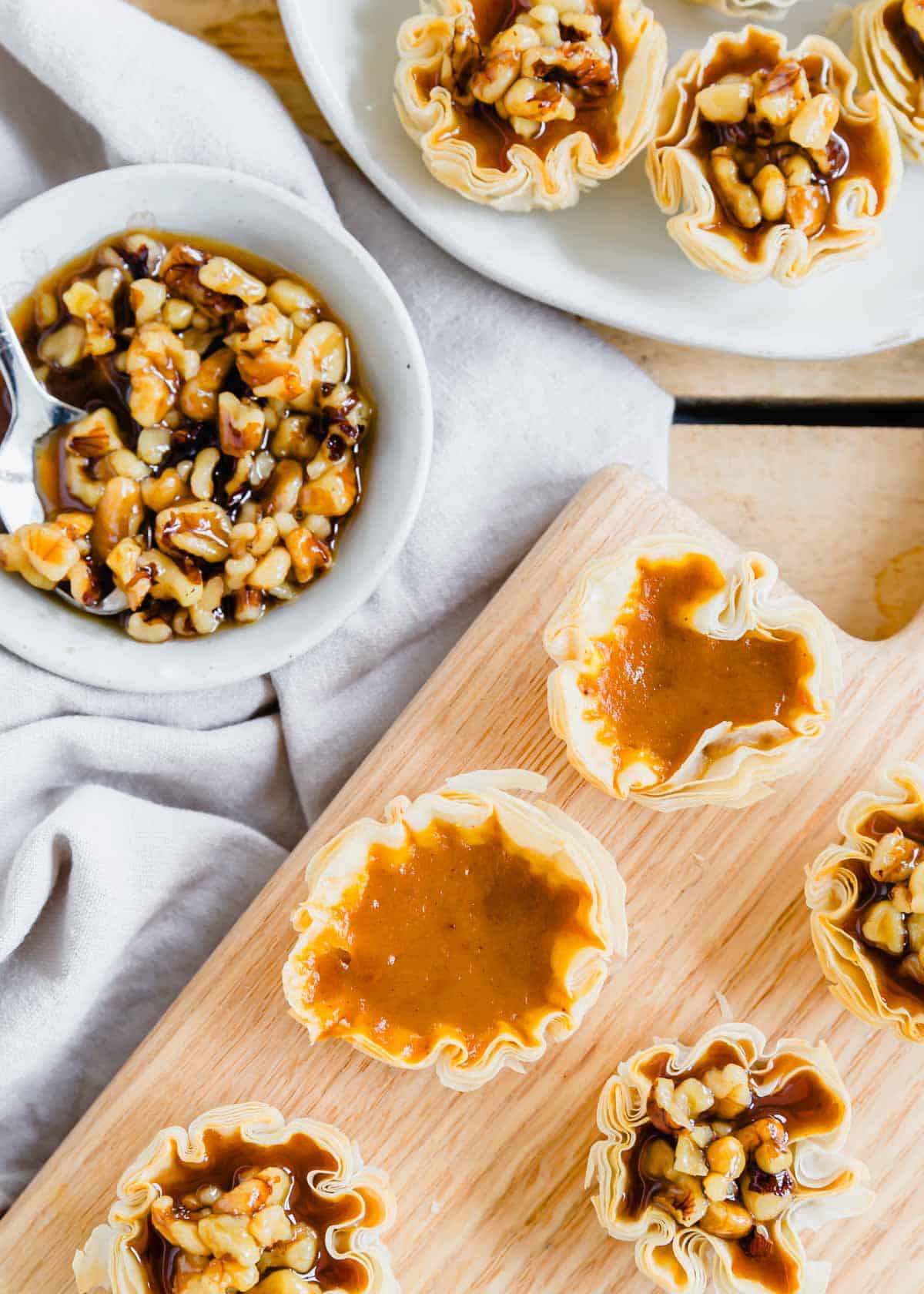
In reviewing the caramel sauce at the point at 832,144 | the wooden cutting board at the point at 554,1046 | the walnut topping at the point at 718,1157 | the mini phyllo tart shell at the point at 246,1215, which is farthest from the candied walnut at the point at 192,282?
the walnut topping at the point at 718,1157

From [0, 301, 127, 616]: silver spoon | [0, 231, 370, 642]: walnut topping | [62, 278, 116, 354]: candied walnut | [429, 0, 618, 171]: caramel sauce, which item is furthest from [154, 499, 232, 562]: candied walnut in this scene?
[429, 0, 618, 171]: caramel sauce

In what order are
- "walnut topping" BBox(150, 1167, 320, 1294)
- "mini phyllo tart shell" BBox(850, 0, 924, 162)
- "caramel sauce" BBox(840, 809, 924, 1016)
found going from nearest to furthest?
"walnut topping" BBox(150, 1167, 320, 1294) < "caramel sauce" BBox(840, 809, 924, 1016) < "mini phyllo tart shell" BBox(850, 0, 924, 162)

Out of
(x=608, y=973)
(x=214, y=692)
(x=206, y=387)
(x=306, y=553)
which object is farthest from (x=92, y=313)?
(x=608, y=973)

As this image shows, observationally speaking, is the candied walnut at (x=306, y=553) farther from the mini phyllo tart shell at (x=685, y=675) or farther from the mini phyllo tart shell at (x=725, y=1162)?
the mini phyllo tart shell at (x=725, y=1162)

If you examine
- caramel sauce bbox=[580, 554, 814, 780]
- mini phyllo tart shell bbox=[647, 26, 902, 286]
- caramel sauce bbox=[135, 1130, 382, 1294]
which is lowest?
caramel sauce bbox=[135, 1130, 382, 1294]

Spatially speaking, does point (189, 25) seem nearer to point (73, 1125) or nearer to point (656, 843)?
point (656, 843)

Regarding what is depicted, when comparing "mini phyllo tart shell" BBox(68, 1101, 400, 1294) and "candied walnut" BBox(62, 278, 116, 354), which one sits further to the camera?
"candied walnut" BBox(62, 278, 116, 354)

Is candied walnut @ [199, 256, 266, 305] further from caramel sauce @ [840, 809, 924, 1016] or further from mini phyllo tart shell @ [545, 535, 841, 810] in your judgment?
caramel sauce @ [840, 809, 924, 1016]

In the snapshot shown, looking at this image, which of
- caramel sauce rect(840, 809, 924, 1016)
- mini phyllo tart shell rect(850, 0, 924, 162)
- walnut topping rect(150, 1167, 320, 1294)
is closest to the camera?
walnut topping rect(150, 1167, 320, 1294)

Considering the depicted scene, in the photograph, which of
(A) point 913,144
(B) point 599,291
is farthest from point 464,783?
(A) point 913,144
